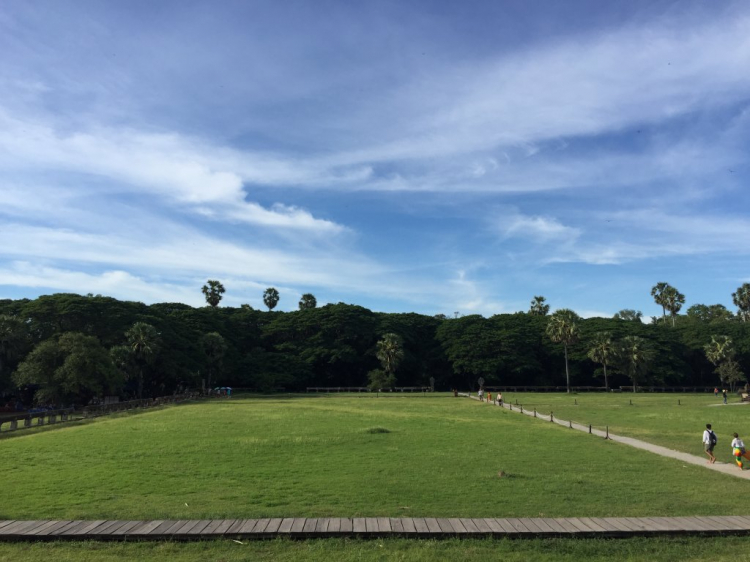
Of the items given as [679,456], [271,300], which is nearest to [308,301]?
[271,300]

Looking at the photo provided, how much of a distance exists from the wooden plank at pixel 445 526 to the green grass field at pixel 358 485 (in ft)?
1.03

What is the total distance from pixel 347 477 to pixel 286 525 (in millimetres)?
5726

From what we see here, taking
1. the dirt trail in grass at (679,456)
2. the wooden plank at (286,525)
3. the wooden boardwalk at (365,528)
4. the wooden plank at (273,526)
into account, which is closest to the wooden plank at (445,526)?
the wooden boardwalk at (365,528)

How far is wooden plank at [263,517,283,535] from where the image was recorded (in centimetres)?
921

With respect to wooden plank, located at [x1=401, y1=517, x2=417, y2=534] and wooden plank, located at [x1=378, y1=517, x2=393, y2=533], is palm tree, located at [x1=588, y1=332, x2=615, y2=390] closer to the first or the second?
wooden plank, located at [x1=401, y1=517, x2=417, y2=534]

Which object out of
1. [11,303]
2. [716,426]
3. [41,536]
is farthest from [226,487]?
[11,303]

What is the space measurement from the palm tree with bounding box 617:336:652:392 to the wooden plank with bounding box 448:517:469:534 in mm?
80497

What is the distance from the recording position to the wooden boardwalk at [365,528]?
30.0 feet

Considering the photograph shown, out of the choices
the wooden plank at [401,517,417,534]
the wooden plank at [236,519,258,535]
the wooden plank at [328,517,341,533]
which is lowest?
the wooden plank at [236,519,258,535]

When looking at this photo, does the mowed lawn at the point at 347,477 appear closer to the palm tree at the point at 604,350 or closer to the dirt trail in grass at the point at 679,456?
the dirt trail in grass at the point at 679,456

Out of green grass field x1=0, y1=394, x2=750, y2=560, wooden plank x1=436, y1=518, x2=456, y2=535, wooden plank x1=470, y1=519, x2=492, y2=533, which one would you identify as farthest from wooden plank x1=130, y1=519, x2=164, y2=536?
wooden plank x1=470, y1=519, x2=492, y2=533

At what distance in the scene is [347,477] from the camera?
15055 millimetres

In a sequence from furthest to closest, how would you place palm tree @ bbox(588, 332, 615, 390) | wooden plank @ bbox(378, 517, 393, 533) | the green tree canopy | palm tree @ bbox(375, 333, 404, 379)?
palm tree @ bbox(375, 333, 404, 379), palm tree @ bbox(588, 332, 615, 390), the green tree canopy, wooden plank @ bbox(378, 517, 393, 533)

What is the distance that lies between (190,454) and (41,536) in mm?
11083
